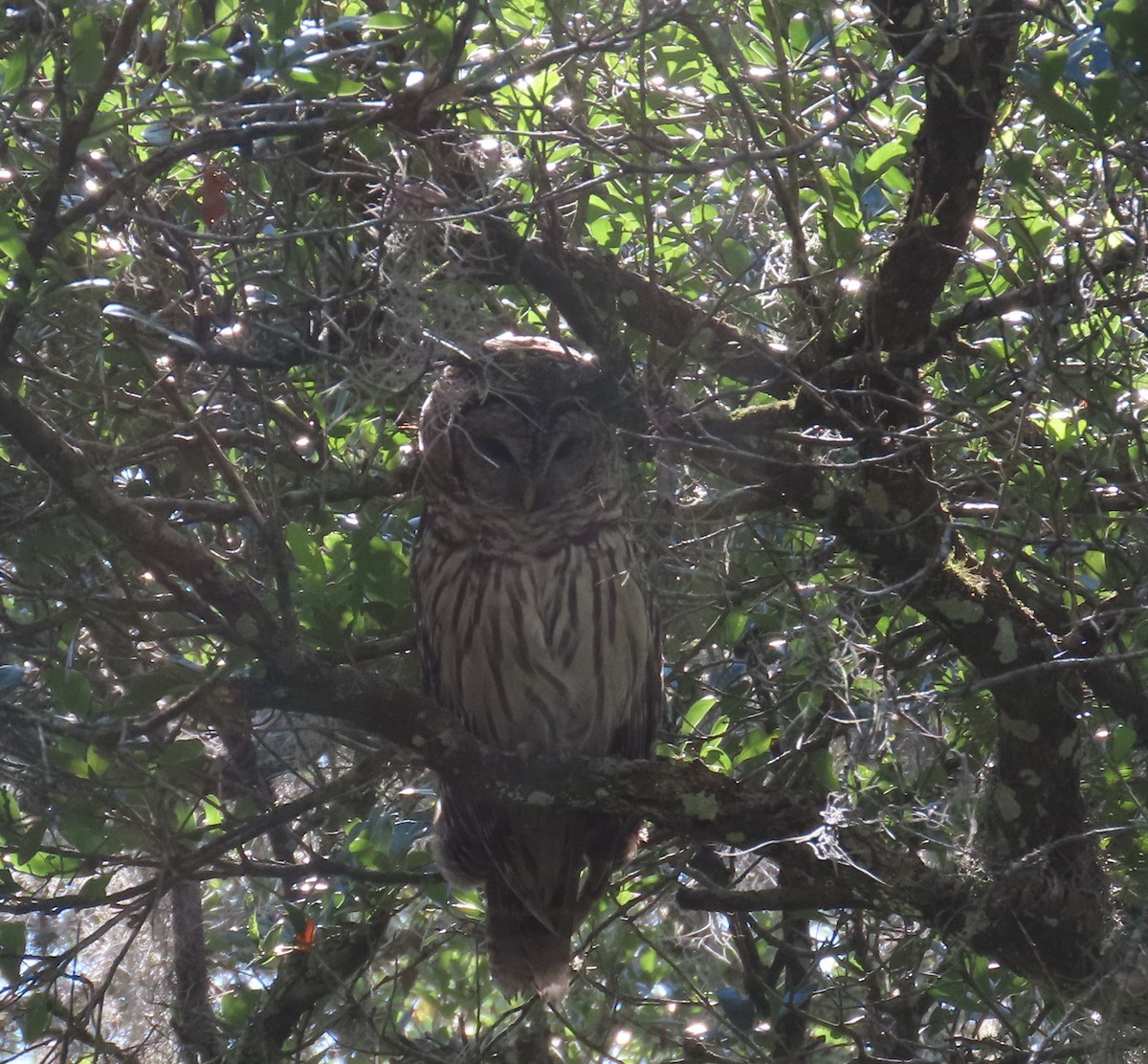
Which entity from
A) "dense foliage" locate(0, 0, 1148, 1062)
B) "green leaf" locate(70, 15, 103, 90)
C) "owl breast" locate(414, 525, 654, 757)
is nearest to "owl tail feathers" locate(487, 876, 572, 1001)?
"dense foliage" locate(0, 0, 1148, 1062)

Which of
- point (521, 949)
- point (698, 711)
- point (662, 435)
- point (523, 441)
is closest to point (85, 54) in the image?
point (662, 435)

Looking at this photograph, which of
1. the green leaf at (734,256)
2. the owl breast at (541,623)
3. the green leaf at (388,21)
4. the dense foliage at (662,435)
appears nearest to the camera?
A: the green leaf at (388,21)

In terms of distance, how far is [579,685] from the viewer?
330 cm

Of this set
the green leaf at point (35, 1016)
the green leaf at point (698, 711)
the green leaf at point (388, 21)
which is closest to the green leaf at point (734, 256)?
the green leaf at point (388, 21)

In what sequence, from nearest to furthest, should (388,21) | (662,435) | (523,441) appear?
(388,21)
(662,435)
(523,441)

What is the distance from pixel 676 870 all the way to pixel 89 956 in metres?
1.86

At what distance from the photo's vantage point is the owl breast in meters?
3.19

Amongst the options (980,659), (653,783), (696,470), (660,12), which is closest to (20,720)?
(653,783)

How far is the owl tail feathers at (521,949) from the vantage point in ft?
Answer: 10.5

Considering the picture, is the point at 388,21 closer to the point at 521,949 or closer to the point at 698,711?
the point at 698,711

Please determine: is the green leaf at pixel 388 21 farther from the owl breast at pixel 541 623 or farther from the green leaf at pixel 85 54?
the owl breast at pixel 541 623

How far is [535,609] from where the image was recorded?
10.5 ft

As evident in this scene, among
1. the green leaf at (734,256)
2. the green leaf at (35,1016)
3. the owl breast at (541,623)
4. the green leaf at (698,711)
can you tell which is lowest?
the green leaf at (35,1016)

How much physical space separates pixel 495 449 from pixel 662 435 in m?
0.88
